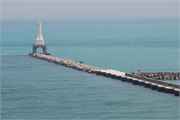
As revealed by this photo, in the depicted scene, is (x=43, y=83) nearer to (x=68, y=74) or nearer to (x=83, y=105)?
(x=68, y=74)

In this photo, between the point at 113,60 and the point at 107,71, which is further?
the point at 113,60

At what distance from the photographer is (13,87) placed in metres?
56.1

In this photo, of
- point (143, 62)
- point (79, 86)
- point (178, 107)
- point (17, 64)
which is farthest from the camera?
point (143, 62)

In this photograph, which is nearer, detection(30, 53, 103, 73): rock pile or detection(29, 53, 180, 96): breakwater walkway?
detection(29, 53, 180, 96): breakwater walkway

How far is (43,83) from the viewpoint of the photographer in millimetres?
58844

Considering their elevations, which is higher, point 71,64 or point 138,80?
point 71,64

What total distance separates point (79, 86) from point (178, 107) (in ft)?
52.1

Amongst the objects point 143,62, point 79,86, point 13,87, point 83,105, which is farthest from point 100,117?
point 143,62

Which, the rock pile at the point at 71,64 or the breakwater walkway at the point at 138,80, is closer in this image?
the breakwater walkway at the point at 138,80

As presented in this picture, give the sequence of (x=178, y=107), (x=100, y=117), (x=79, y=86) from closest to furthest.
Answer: (x=100, y=117), (x=178, y=107), (x=79, y=86)

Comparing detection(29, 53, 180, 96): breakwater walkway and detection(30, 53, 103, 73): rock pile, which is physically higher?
detection(30, 53, 103, 73): rock pile

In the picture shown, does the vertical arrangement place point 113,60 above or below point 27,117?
above

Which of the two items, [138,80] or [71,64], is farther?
[71,64]

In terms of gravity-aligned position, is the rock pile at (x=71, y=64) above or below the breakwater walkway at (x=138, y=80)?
above
